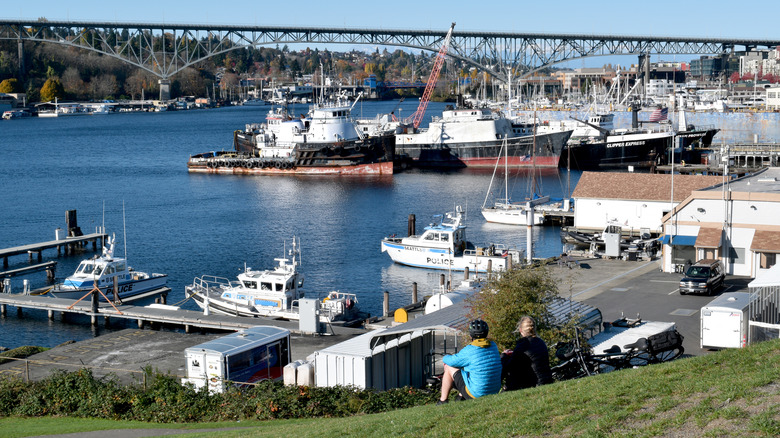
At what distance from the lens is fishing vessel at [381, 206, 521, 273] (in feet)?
106

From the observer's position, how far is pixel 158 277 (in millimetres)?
31688

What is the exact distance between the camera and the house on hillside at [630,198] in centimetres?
3569

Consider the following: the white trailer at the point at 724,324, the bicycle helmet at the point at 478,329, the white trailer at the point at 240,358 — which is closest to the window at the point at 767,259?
the white trailer at the point at 724,324

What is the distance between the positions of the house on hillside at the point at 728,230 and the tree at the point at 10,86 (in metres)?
176

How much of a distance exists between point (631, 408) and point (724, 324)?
10.2 metres

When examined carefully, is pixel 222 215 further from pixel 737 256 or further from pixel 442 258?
pixel 737 256

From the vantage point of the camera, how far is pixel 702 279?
23.5m

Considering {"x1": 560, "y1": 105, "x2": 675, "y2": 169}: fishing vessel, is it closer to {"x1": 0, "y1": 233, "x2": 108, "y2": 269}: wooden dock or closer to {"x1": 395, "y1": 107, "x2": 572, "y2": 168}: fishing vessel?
{"x1": 395, "y1": 107, "x2": 572, "y2": 168}: fishing vessel

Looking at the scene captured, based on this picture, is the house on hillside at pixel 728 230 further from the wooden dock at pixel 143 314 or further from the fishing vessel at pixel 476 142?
the fishing vessel at pixel 476 142

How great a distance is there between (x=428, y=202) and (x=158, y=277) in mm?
27110

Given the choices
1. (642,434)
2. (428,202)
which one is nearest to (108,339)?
(642,434)

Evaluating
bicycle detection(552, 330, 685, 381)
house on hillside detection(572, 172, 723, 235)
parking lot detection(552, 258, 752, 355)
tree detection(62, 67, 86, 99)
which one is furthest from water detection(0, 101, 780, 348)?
tree detection(62, 67, 86, 99)

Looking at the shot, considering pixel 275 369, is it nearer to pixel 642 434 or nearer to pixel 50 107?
pixel 642 434

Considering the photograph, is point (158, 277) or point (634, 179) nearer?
point (158, 277)
